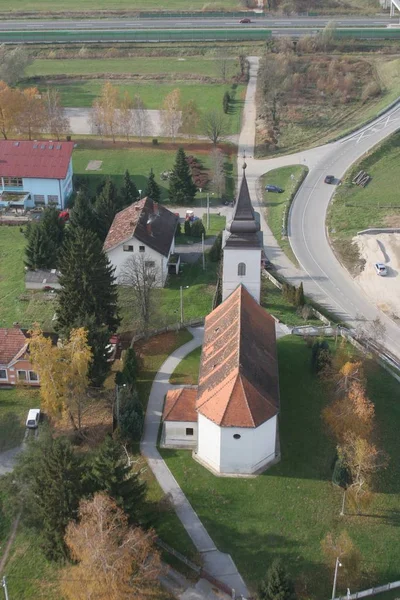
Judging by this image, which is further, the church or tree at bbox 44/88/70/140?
tree at bbox 44/88/70/140

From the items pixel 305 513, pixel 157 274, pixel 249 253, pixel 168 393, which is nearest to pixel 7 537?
pixel 168 393

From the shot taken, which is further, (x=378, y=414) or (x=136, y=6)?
(x=136, y=6)

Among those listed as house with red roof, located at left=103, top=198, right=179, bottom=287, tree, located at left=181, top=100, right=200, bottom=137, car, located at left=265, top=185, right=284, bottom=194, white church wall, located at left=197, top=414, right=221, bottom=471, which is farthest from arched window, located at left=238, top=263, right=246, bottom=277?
tree, located at left=181, top=100, right=200, bottom=137

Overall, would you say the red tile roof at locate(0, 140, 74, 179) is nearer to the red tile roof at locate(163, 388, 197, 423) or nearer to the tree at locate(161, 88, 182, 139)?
the tree at locate(161, 88, 182, 139)

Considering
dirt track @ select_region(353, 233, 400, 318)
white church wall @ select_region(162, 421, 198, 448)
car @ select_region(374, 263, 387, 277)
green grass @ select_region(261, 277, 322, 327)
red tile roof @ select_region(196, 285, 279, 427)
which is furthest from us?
car @ select_region(374, 263, 387, 277)

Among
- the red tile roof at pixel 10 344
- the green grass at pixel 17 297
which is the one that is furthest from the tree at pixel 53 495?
the green grass at pixel 17 297

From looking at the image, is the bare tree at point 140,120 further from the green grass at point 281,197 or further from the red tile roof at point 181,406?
the red tile roof at point 181,406

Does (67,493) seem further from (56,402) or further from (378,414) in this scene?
(378,414)

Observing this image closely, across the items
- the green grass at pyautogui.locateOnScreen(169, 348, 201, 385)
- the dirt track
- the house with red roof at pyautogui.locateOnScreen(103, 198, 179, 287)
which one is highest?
the house with red roof at pyautogui.locateOnScreen(103, 198, 179, 287)
